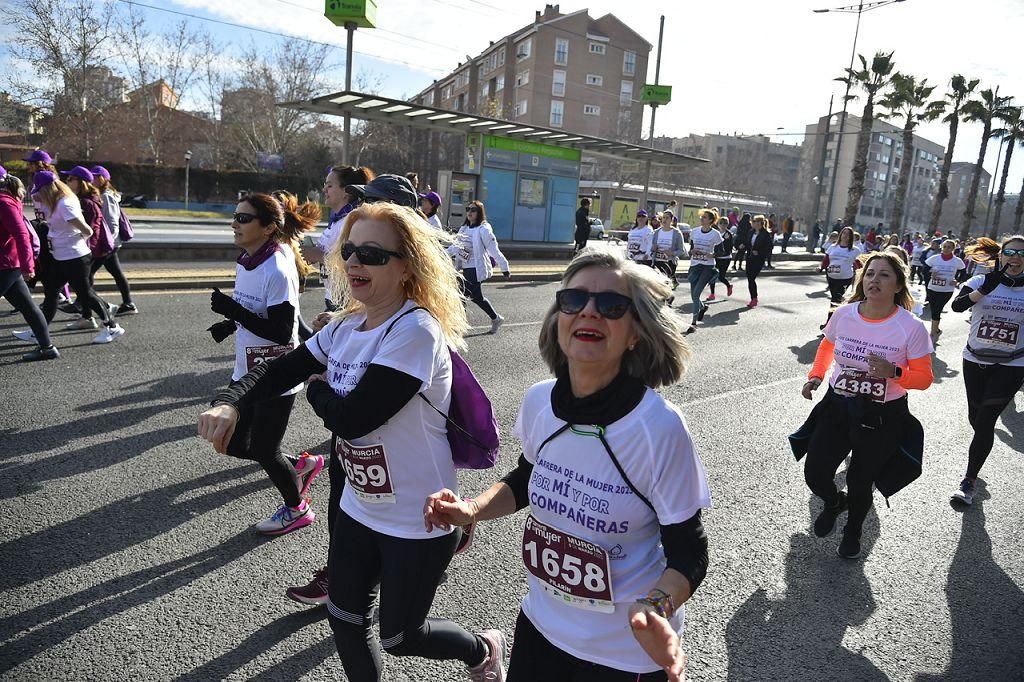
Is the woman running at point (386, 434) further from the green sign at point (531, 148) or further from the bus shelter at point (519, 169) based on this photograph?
the green sign at point (531, 148)

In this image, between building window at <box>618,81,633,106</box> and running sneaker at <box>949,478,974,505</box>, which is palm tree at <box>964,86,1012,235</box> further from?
running sneaker at <box>949,478,974,505</box>

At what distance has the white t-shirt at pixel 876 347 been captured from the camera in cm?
380

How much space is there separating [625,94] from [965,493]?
6894cm

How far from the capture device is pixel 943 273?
11.5 metres

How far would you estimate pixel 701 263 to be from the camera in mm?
11828

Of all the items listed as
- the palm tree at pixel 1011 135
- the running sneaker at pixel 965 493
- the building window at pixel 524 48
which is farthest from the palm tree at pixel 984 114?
the running sneaker at pixel 965 493

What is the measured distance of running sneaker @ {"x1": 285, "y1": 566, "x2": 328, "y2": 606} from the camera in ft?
10.1

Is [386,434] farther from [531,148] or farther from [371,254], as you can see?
[531,148]

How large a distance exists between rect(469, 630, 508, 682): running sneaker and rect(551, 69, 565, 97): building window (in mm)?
66662

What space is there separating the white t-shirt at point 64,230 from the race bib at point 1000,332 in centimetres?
906

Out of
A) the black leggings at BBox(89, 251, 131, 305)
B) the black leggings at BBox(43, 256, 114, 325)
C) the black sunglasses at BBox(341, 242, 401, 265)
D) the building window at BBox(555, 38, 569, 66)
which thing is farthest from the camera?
the building window at BBox(555, 38, 569, 66)

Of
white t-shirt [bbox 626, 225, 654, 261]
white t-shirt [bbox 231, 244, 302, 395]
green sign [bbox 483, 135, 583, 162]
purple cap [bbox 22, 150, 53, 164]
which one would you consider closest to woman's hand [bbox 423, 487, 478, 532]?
white t-shirt [bbox 231, 244, 302, 395]

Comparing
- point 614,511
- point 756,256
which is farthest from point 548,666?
point 756,256

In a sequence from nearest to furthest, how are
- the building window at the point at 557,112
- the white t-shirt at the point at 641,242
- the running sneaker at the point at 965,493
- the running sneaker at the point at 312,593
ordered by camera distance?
the running sneaker at the point at 312,593 < the running sneaker at the point at 965,493 < the white t-shirt at the point at 641,242 < the building window at the point at 557,112
